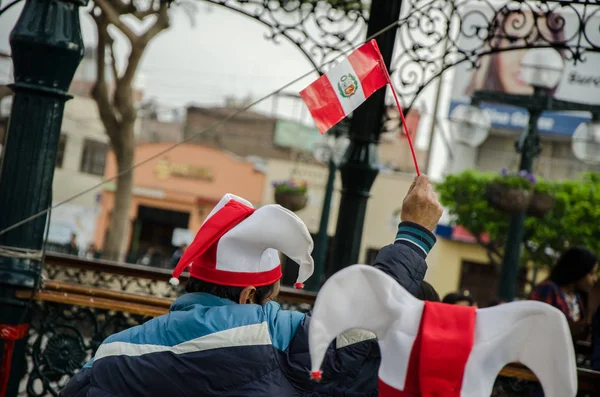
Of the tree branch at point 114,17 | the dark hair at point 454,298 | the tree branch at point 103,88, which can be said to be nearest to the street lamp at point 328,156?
the tree branch at point 114,17

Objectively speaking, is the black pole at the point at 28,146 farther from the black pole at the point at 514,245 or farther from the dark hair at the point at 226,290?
the black pole at the point at 514,245

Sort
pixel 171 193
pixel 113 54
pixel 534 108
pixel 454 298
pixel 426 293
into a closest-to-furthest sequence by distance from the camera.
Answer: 1. pixel 426 293
2. pixel 454 298
3. pixel 534 108
4. pixel 113 54
5. pixel 171 193

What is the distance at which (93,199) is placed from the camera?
1564 inches

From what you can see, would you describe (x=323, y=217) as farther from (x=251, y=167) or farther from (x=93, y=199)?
(x=93, y=199)

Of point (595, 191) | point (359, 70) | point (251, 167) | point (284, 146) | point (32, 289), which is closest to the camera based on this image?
point (359, 70)

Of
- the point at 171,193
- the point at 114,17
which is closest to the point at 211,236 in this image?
the point at 114,17

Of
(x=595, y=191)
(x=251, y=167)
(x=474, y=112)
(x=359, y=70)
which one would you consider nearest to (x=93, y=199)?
(x=251, y=167)

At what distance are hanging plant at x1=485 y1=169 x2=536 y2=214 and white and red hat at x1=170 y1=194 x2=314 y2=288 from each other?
8.48 m

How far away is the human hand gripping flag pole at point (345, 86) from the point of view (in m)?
3.91

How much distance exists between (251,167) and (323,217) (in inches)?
931

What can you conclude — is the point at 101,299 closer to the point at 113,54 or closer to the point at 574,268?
the point at 574,268

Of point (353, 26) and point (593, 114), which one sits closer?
point (353, 26)

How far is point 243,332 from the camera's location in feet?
→ 8.96

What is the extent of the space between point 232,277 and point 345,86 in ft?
4.64
